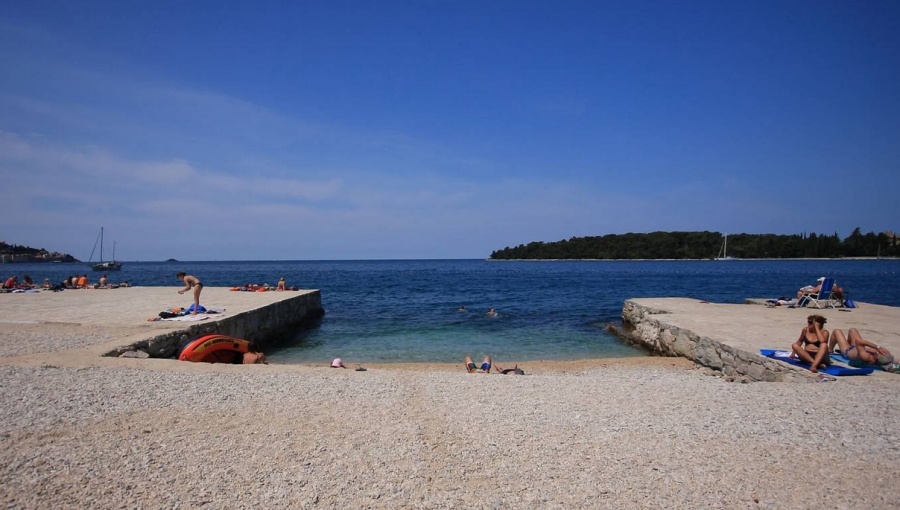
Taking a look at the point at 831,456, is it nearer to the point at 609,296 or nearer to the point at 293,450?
the point at 293,450

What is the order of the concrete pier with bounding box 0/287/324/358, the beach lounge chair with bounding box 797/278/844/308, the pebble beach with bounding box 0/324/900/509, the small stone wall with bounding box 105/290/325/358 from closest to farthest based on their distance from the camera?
the pebble beach with bounding box 0/324/900/509
the small stone wall with bounding box 105/290/325/358
the concrete pier with bounding box 0/287/324/358
the beach lounge chair with bounding box 797/278/844/308

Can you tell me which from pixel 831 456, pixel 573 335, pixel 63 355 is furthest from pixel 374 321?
pixel 831 456

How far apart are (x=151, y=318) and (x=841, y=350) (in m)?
16.1

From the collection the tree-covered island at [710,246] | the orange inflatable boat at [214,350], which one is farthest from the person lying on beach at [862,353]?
the tree-covered island at [710,246]

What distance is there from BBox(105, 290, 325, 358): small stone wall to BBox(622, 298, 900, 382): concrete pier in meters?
11.7

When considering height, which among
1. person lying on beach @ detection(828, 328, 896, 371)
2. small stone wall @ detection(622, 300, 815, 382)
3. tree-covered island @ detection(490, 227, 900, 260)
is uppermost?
tree-covered island @ detection(490, 227, 900, 260)

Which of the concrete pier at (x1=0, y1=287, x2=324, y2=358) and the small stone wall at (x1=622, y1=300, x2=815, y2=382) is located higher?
the concrete pier at (x1=0, y1=287, x2=324, y2=358)

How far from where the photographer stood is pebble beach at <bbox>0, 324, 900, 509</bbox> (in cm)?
366

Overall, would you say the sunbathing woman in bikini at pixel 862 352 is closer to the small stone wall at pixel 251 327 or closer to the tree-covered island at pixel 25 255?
the small stone wall at pixel 251 327

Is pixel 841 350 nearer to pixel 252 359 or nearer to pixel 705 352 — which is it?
pixel 705 352

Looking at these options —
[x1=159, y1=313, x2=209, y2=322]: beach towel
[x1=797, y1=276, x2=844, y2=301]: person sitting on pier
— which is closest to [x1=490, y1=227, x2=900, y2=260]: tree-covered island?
[x1=797, y1=276, x2=844, y2=301]: person sitting on pier

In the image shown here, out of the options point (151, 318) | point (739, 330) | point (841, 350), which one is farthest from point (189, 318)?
point (841, 350)

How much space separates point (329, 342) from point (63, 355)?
821 centimetres

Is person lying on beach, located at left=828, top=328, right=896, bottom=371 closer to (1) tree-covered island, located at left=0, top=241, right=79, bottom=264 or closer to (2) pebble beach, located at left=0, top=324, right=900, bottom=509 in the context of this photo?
(2) pebble beach, located at left=0, top=324, right=900, bottom=509
